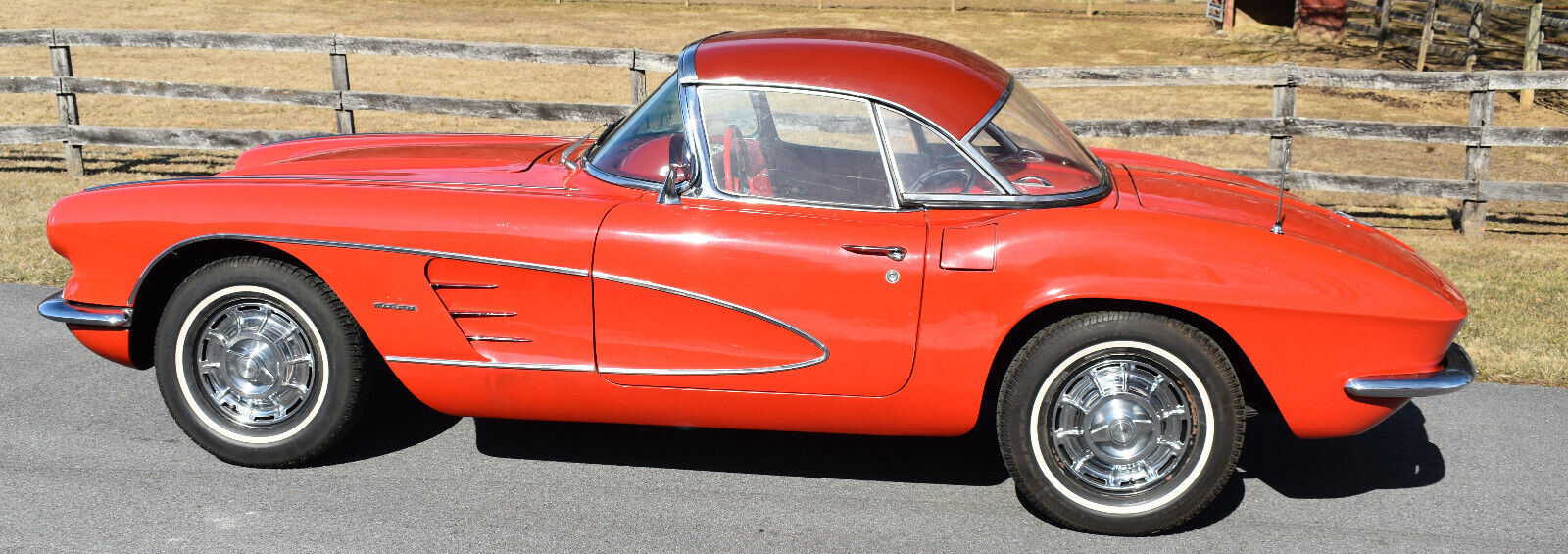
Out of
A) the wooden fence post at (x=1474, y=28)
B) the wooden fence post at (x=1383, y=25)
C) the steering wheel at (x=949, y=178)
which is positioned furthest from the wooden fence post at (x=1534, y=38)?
the steering wheel at (x=949, y=178)

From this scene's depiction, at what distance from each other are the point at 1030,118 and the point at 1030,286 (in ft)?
2.87

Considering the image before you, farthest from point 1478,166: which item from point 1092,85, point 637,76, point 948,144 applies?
point 948,144

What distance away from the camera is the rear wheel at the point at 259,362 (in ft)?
13.3

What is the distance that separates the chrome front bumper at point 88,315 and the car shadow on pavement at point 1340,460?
3820mm

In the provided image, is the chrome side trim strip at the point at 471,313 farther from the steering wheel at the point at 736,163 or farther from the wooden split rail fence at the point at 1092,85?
the wooden split rail fence at the point at 1092,85

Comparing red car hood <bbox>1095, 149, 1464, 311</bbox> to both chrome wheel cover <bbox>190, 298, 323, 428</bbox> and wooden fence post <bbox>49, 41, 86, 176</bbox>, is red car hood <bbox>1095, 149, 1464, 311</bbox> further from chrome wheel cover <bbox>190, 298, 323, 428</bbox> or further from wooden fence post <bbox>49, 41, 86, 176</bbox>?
wooden fence post <bbox>49, 41, 86, 176</bbox>

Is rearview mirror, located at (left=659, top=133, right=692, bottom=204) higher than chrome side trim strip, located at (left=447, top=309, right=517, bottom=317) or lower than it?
higher

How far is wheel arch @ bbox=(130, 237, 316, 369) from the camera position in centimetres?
410

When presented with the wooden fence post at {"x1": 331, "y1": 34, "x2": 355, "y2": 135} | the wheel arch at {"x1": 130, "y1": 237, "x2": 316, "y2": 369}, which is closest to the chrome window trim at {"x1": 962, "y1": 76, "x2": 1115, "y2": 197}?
the wheel arch at {"x1": 130, "y1": 237, "x2": 316, "y2": 369}

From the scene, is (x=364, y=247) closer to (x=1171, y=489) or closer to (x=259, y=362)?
(x=259, y=362)

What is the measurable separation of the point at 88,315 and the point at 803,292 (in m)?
2.41

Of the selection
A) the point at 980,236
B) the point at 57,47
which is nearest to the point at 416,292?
the point at 980,236

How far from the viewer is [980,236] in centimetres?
381

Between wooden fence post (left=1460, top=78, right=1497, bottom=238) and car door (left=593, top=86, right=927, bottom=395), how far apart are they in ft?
21.8
